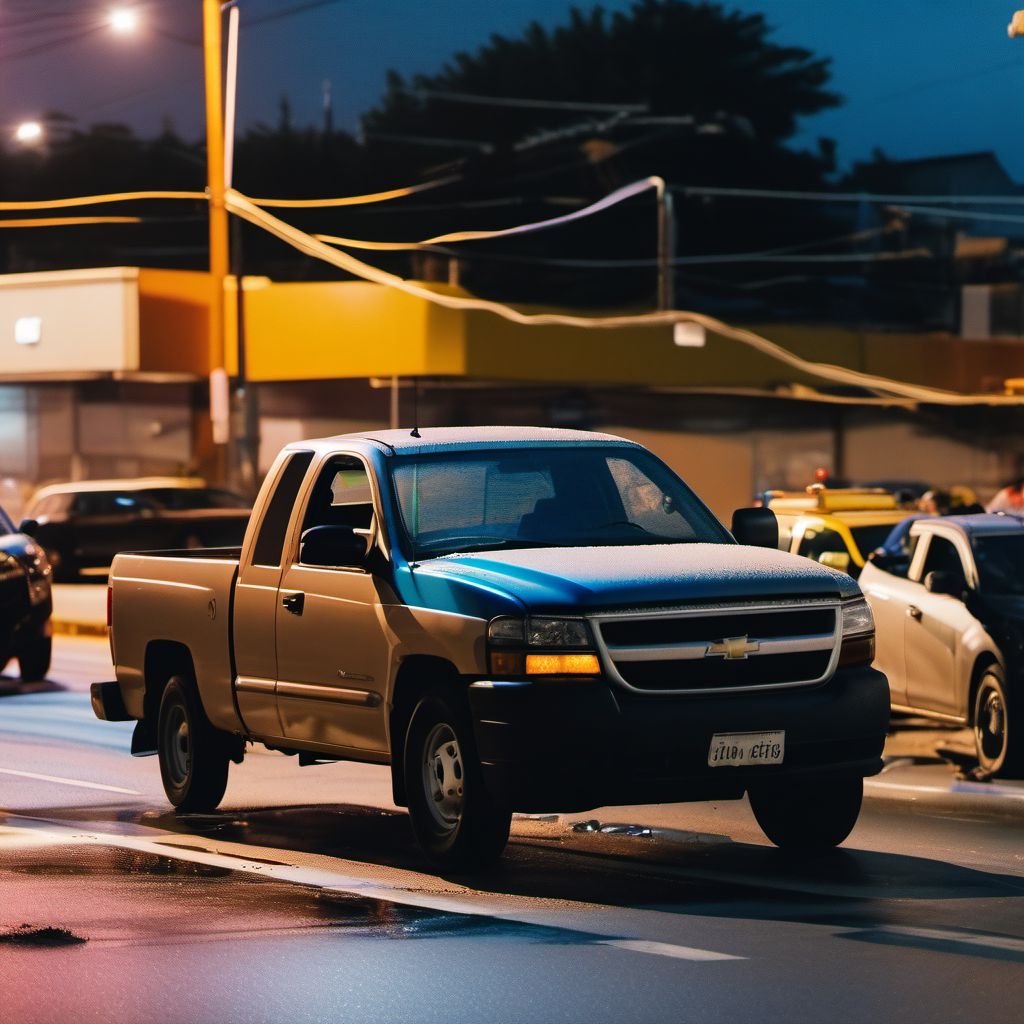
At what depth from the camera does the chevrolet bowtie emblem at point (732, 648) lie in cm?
955

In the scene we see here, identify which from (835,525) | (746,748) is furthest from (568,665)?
(835,525)

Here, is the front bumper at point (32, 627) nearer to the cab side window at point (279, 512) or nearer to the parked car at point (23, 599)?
the parked car at point (23, 599)

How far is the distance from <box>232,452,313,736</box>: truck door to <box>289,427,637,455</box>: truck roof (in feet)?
0.92

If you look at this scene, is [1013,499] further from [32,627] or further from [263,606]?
[263,606]

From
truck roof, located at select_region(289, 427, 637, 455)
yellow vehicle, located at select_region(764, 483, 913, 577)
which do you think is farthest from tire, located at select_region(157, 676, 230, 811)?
yellow vehicle, located at select_region(764, 483, 913, 577)

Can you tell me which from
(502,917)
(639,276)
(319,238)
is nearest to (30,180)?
(319,238)

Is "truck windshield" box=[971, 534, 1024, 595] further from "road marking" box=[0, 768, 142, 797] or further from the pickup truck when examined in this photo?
"road marking" box=[0, 768, 142, 797]

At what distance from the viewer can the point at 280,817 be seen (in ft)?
39.3

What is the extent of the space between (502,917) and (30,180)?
1637 inches

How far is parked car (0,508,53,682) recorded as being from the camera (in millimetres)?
19875

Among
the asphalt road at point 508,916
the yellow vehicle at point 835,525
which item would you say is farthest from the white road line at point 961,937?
the yellow vehicle at point 835,525

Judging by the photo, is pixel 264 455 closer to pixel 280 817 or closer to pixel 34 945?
pixel 280 817

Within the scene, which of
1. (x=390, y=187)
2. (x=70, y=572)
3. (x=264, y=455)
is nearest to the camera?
(x=70, y=572)

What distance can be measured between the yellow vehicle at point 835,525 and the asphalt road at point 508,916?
20.1 feet
